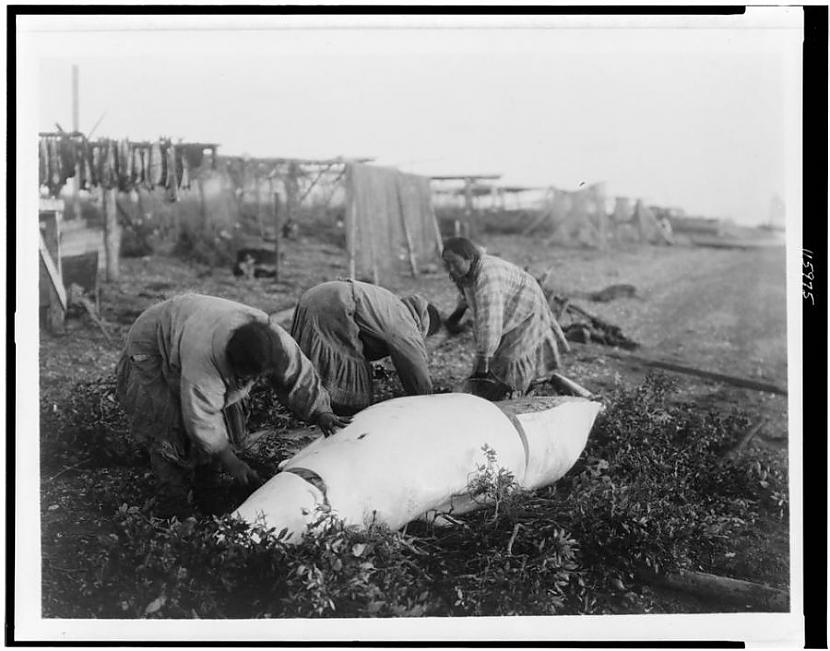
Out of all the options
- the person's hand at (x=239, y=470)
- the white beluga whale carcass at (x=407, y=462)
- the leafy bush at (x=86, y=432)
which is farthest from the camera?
the leafy bush at (x=86, y=432)

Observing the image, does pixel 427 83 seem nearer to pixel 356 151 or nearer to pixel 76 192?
pixel 356 151

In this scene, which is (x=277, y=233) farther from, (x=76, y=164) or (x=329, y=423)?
(x=329, y=423)

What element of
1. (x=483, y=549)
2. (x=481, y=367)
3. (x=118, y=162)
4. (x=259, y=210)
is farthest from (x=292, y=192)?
(x=483, y=549)

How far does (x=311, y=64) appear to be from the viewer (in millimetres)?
4625

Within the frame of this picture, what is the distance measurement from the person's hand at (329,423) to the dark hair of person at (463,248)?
1137mm

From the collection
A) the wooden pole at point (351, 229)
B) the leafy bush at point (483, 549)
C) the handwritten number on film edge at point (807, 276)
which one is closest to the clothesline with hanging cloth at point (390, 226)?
the wooden pole at point (351, 229)

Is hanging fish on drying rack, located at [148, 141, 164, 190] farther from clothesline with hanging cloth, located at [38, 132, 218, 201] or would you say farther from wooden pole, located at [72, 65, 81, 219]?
wooden pole, located at [72, 65, 81, 219]

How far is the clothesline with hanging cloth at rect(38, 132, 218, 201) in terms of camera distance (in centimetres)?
456

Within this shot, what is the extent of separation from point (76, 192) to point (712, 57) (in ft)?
11.4

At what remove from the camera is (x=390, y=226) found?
5.06m

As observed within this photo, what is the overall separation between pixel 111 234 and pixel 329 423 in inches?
66.1

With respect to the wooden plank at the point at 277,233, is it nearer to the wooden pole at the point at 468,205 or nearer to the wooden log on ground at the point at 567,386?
the wooden pole at the point at 468,205

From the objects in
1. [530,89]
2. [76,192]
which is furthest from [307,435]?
[530,89]

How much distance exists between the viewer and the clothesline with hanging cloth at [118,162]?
15.0ft
